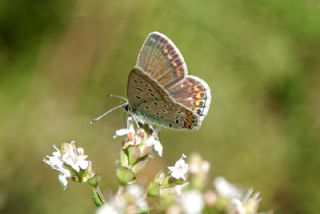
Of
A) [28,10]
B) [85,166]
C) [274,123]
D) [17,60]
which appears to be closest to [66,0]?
[28,10]

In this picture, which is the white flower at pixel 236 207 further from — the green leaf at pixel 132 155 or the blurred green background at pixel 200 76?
the blurred green background at pixel 200 76

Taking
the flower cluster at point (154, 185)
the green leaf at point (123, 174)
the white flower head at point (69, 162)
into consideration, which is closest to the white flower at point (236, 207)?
the flower cluster at point (154, 185)

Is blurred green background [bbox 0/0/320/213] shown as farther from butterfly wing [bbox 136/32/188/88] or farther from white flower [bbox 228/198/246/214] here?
white flower [bbox 228/198/246/214]

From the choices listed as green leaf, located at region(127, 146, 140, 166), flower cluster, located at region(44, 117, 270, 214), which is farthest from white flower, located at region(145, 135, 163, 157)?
green leaf, located at region(127, 146, 140, 166)

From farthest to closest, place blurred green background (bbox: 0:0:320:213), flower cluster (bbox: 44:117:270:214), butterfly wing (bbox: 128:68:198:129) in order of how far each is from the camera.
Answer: blurred green background (bbox: 0:0:320:213)
butterfly wing (bbox: 128:68:198:129)
flower cluster (bbox: 44:117:270:214)

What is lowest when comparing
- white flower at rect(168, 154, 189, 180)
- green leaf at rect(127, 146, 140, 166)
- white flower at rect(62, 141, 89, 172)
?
white flower at rect(62, 141, 89, 172)

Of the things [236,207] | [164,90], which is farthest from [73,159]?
[236,207]

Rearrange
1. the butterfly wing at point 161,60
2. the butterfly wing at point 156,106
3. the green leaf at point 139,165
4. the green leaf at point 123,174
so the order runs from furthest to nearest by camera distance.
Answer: the butterfly wing at point 156,106 < the butterfly wing at point 161,60 < the green leaf at point 139,165 < the green leaf at point 123,174
